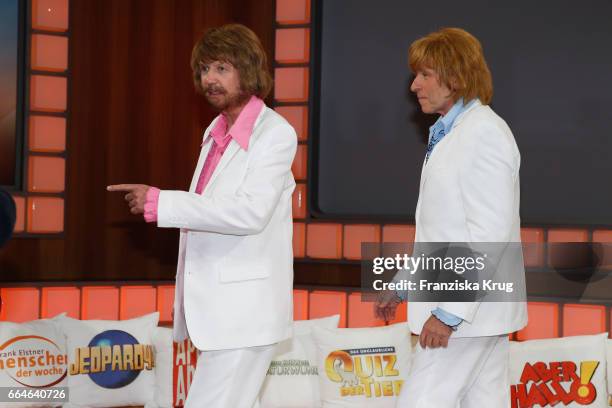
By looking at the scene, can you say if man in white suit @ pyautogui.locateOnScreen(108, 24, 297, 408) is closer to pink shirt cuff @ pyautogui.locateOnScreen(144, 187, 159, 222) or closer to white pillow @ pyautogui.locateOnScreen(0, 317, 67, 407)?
pink shirt cuff @ pyautogui.locateOnScreen(144, 187, 159, 222)

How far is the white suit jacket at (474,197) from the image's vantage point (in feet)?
6.32

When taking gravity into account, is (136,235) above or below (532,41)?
below

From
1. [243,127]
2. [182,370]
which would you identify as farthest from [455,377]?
[182,370]

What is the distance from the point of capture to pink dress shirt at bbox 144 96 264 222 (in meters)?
2.11

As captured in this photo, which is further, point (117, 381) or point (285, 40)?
point (285, 40)

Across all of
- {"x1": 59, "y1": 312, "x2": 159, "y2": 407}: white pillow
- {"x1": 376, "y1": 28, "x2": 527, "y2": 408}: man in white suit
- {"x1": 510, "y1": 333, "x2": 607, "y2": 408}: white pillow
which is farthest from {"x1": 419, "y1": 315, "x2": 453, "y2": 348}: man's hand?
{"x1": 59, "y1": 312, "x2": 159, "y2": 407}: white pillow

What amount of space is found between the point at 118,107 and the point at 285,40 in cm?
79

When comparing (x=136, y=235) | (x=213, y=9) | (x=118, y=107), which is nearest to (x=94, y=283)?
(x=136, y=235)

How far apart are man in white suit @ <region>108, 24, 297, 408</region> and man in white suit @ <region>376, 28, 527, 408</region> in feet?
1.12

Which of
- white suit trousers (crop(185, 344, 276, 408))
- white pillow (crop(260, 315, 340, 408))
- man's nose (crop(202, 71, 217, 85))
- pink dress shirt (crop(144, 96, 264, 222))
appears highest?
man's nose (crop(202, 71, 217, 85))

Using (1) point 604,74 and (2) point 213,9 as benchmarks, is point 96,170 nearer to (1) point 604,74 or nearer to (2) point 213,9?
(2) point 213,9

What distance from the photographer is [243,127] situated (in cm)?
212

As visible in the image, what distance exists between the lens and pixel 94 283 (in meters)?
3.74

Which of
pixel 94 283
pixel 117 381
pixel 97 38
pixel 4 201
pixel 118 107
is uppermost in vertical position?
pixel 97 38
